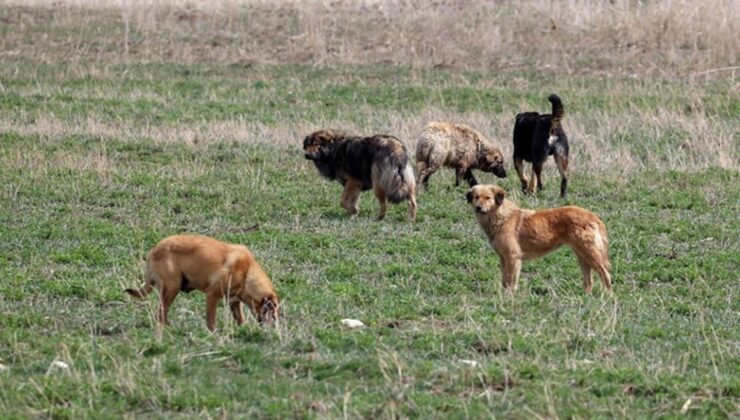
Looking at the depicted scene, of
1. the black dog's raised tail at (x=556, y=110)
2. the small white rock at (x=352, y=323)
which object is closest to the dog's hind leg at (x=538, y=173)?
the black dog's raised tail at (x=556, y=110)

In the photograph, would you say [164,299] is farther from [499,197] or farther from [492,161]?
[492,161]

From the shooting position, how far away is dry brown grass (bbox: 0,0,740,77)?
28812 mm

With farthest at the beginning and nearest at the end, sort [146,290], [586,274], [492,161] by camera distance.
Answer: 1. [492,161]
2. [586,274]
3. [146,290]

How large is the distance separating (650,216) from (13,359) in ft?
27.9

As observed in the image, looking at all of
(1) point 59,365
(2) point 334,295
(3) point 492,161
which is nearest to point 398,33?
(3) point 492,161

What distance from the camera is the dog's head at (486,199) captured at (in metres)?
11.6

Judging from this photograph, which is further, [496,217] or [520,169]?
[520,169]

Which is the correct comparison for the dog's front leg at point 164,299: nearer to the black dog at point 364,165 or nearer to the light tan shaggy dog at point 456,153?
the black dog at point 364,165

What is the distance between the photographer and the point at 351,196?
1512 centimetres

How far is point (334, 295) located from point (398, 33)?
20619 mm

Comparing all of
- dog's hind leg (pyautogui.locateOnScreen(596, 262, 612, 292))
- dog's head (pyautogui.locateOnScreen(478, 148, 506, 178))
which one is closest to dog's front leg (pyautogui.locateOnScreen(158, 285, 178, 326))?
dog's hind leg (pyautogui.locateOnScreen(596, 262, 612, 292))

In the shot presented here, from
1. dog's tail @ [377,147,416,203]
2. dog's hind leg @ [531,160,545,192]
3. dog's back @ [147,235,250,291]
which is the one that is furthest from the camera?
dog's hind leg @ [531,160,545,192]

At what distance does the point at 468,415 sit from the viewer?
7344mm

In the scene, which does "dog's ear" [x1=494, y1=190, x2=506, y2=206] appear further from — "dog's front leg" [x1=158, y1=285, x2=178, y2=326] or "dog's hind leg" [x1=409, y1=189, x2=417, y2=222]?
"dog's front leg" [x1=158, y1=285, x2=178, y2=326]
